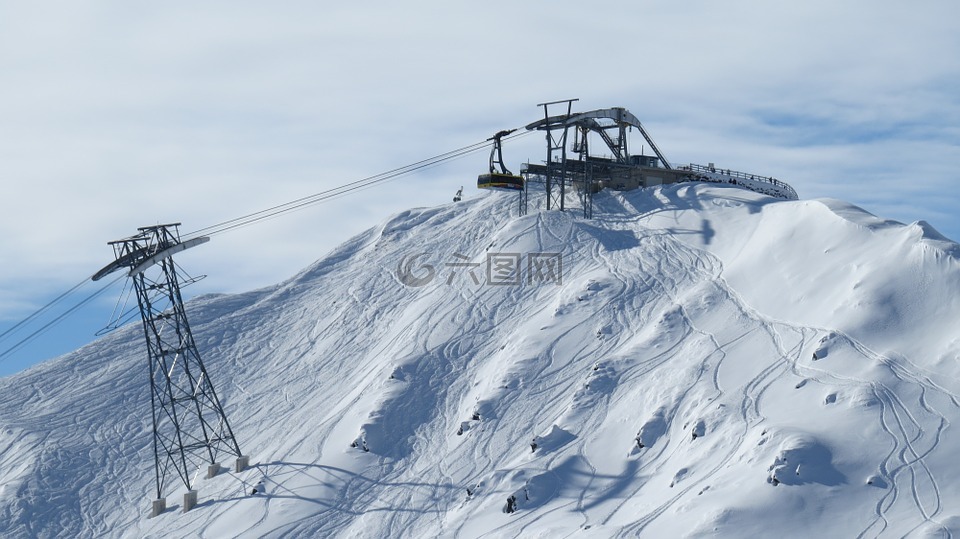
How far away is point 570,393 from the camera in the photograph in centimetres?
5734

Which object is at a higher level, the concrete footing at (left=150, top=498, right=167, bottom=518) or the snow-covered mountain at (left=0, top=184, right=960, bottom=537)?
the snow-covered mountain at (left=0, top=184, right=960, bottom=537)

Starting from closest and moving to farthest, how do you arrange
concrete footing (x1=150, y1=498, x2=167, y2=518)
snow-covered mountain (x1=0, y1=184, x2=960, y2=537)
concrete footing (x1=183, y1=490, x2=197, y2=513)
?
snow-covered mountain (x1=0, y1=184, x2=960, y2=537), concrete footing (x1=183, y1=490, x2=197, y2=513), concrete footing (x1=150, y1=498, x2=167, y2=518)

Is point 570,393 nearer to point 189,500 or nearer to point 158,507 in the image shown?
point 189,500

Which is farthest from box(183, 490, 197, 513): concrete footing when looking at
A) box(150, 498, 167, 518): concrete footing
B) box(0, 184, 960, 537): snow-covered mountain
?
box(150, 498, 167, 518): concrete footing

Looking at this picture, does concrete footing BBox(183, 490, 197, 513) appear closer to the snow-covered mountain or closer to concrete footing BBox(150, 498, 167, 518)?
the snow-covered mountain

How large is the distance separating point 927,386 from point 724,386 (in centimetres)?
855

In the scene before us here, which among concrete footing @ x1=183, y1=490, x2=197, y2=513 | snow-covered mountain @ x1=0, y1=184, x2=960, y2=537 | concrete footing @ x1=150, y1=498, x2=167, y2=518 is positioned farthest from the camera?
concrete footing @ x1=150, y1=498, x2=167, y2=518

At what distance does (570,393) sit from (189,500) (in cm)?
1881

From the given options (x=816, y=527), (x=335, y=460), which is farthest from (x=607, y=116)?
(x=816, y=527)

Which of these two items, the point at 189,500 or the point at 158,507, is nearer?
the point at 189,500

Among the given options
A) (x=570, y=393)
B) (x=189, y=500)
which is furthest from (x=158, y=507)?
(x=570, y=393)

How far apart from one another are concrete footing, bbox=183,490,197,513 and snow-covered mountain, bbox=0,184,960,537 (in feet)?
1.82

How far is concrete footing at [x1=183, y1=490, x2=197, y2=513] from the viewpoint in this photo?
184 feet

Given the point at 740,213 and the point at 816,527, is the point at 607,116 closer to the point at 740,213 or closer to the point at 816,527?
the point at 740,213
